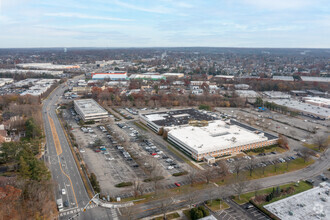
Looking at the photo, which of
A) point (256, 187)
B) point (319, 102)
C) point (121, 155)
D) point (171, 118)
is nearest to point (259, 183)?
point (256, 187)

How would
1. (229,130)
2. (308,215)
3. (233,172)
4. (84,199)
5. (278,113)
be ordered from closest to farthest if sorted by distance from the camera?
1. (308,215)
2. (84,199)
3. (233,172)
4. (229,130)
5. (278,113)

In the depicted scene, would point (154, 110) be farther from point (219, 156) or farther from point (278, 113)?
point (278, 113)

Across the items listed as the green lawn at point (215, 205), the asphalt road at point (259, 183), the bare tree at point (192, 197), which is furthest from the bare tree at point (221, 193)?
the bare tree at point (192, 197)

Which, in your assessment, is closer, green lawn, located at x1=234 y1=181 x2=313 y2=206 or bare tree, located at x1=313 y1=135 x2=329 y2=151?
green lawn, located at x1=234 y1=181 x2=313 y2=206

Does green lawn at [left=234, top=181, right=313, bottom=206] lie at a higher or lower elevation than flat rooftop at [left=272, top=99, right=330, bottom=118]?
lower

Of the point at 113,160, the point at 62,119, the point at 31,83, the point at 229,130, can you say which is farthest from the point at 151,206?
the point at 31,83

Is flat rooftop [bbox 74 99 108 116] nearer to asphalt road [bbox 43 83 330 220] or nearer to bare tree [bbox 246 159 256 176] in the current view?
asphalt road [bbox 43 83 330 220]

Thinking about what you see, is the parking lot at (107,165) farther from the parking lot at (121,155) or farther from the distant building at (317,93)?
the distant building at (317,93)

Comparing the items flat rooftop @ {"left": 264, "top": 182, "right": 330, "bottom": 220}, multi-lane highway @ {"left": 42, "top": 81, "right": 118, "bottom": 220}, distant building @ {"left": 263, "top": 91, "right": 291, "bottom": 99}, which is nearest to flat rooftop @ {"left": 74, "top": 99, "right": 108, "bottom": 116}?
multi-lane highway @ {"left": 42, "top": 81, "right": 118, "bottom": 220}
